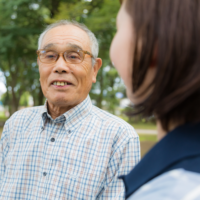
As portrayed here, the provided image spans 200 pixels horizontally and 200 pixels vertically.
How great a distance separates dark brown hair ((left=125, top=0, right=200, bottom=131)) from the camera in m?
0.69

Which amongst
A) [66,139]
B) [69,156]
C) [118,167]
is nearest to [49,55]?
[66,139]

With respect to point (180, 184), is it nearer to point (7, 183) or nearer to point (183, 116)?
point (183, 116)

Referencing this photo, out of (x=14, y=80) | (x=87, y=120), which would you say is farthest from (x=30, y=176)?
(x=14, y=80)

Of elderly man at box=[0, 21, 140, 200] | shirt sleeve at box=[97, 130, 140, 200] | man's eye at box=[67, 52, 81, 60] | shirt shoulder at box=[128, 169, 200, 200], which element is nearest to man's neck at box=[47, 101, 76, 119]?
elderly man at box=[0, 21, 140, 200]

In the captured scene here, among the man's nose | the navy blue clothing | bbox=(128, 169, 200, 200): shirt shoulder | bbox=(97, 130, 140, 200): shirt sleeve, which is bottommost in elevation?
bbox=(97, 130, 140, 200): shirt sleeve

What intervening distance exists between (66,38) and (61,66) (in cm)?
26

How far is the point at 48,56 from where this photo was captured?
2.05 metres

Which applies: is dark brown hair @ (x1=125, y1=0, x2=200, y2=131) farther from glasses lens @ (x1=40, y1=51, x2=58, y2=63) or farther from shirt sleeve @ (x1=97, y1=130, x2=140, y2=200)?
glasses lens @ (x1=40, y1=51, x2=58, y2=63)

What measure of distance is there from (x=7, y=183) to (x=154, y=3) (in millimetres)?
1754

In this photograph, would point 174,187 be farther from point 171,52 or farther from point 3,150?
point 3,150

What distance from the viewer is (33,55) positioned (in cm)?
937

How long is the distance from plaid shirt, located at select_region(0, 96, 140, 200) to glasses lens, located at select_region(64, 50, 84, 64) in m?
0.35

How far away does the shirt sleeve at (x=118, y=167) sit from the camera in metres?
1.66

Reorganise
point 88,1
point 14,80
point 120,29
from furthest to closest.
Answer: point 14,80 < point 88,1 < point 120,29
